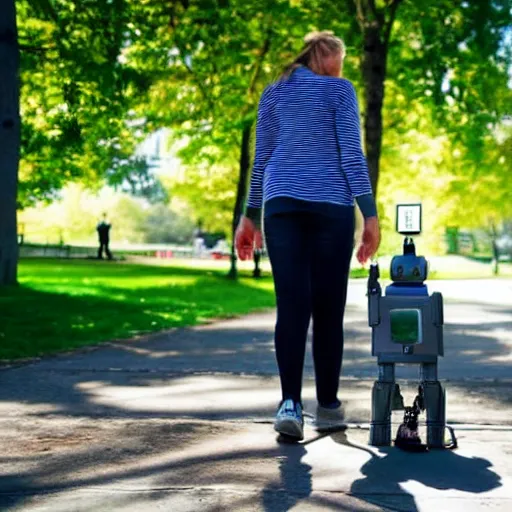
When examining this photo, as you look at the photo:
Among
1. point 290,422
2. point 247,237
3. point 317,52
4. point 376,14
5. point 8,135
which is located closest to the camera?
point 290,422

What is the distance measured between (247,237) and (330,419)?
1002 millimetres

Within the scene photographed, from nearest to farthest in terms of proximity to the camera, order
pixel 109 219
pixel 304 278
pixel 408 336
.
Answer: pixel 408 336, pixel 304 278, pixel 109 219

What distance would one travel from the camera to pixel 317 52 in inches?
206

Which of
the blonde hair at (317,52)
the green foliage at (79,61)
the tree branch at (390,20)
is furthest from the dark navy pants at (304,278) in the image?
the tree branch at (390,20)

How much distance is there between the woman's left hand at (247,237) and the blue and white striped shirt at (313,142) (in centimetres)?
24

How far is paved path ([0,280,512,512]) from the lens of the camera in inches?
150

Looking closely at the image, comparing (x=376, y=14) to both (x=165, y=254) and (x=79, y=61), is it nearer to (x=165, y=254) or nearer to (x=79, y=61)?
(x=79, y=61)

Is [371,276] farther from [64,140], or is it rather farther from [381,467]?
[64,140]

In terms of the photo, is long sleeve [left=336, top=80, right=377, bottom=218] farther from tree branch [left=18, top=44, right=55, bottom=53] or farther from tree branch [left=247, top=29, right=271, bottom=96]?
tree branch [left=247, top=29, right=271, bottom=96]

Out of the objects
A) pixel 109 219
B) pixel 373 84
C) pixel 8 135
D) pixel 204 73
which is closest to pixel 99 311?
pixel 8 135

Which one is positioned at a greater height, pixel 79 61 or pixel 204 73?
pixel 204 73

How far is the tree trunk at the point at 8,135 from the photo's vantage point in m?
17.5

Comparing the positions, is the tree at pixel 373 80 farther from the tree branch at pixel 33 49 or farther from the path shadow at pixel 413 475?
the path shadow at pixel 413 475

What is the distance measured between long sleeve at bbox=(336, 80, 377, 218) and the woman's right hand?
0.04m
